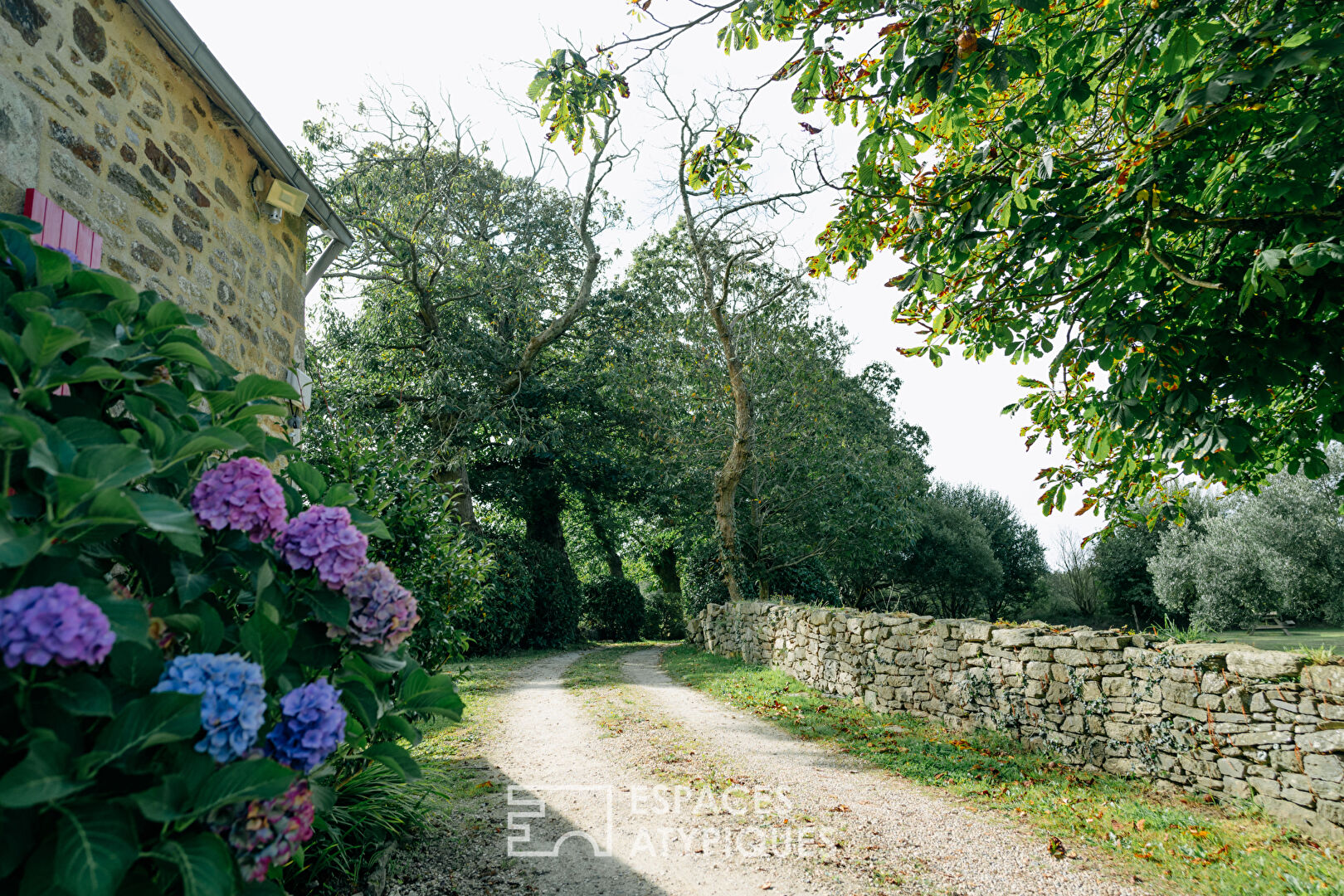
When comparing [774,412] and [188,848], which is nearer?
[188,848]

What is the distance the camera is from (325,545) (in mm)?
1633

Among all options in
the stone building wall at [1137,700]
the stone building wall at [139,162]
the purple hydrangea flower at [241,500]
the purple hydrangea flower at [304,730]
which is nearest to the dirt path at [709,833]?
the stone building wall at [1137,700]

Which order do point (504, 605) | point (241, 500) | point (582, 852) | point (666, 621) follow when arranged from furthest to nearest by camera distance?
point (666, 621) → point (504, 605) → point (582, 852) → point (241, 500)

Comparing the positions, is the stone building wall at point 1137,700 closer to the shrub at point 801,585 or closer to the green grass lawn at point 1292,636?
the shrub at point 801,585

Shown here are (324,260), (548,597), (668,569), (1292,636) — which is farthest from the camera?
(668,569)

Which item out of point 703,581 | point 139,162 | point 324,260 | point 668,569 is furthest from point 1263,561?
point 139,162

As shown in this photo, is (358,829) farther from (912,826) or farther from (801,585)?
(801,585)

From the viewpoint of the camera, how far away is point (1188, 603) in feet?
69.6

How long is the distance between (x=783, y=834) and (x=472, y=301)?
13.1 m

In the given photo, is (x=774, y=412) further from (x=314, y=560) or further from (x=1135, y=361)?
(x=314, y=560)

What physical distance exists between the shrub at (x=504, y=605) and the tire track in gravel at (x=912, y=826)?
8133 millimetres

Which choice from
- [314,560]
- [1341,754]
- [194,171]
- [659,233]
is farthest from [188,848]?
[659,233]

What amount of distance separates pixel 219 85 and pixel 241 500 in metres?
4.02

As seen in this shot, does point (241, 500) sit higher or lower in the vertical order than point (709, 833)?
higher
